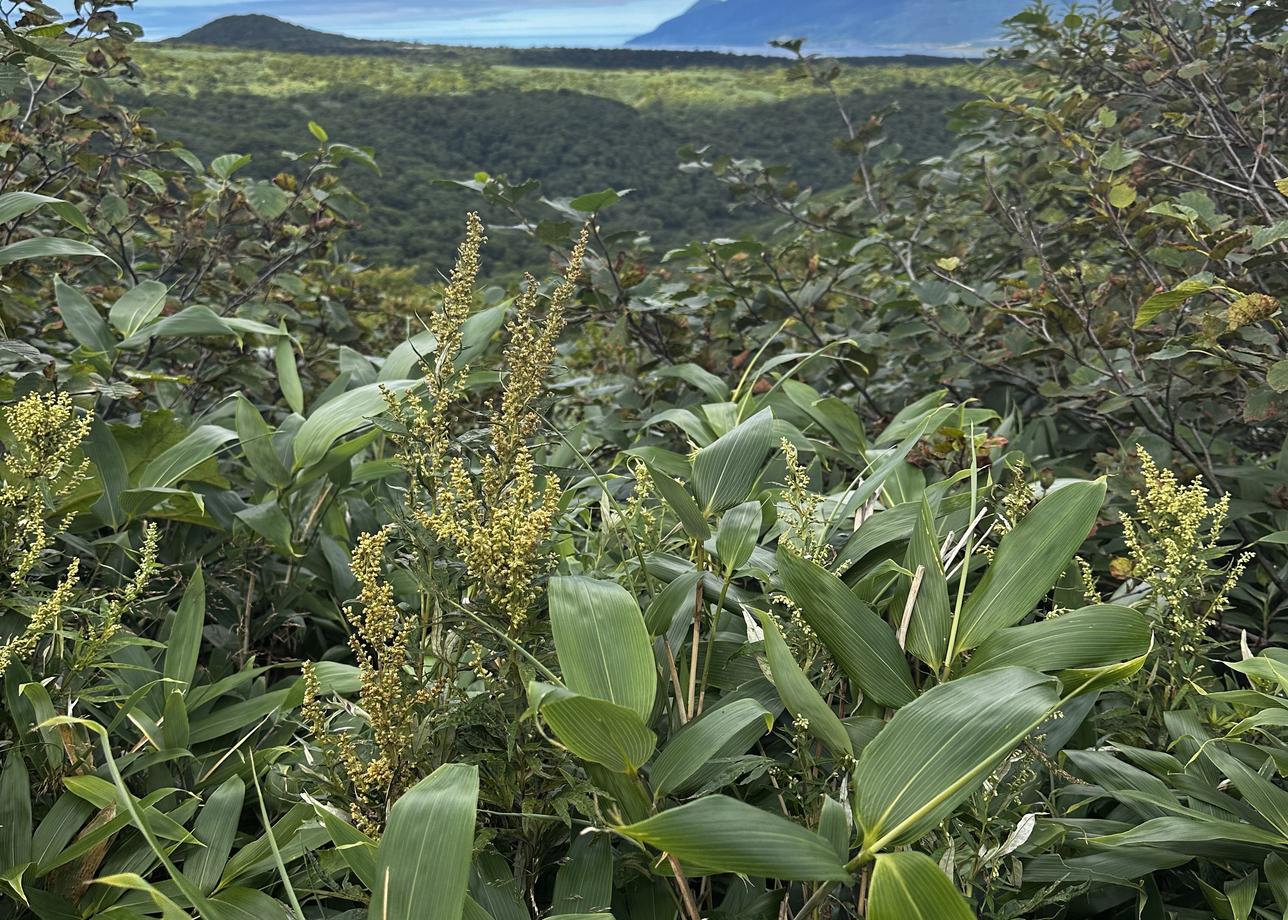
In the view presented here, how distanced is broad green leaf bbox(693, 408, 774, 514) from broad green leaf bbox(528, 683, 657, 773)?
0.41 metres

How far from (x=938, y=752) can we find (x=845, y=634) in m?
0.19

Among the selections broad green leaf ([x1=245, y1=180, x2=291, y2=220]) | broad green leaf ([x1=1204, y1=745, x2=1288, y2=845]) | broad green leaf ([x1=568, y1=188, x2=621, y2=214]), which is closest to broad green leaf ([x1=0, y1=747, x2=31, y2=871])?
broad green leaf ([x1=1204, y1=745, x2=1288, y2=845])

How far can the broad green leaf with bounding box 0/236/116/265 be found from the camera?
1492mm

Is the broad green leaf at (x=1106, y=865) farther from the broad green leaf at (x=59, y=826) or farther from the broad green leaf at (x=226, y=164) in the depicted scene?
the broad green leaf at (x=226, y=164)

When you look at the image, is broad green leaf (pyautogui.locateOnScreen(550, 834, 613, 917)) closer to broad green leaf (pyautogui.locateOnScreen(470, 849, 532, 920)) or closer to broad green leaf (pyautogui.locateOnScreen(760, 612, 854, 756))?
broad green leaf (pyautogui.locateOnScreen(470, 849, 532, 920))

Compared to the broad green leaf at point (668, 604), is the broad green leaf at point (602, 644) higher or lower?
higher

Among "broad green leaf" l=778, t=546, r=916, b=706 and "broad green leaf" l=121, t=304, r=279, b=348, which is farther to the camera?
"broad green leaf" l=121, t=304, r=279, b=348

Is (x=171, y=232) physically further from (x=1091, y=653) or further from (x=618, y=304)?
(x=1091, y=653)

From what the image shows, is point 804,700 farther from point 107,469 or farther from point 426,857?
point 107,469

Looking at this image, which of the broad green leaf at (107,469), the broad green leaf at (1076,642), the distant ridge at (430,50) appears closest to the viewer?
the broad green leaf at (1076,642)

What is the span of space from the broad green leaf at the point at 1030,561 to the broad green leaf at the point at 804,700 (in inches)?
6.8

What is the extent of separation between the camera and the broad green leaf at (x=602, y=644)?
770 mm

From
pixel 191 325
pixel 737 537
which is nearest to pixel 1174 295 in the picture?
pixel 737 537

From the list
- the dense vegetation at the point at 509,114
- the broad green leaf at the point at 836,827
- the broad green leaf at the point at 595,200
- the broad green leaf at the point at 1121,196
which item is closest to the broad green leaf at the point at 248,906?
the broad green leaf at the point at 836,827
